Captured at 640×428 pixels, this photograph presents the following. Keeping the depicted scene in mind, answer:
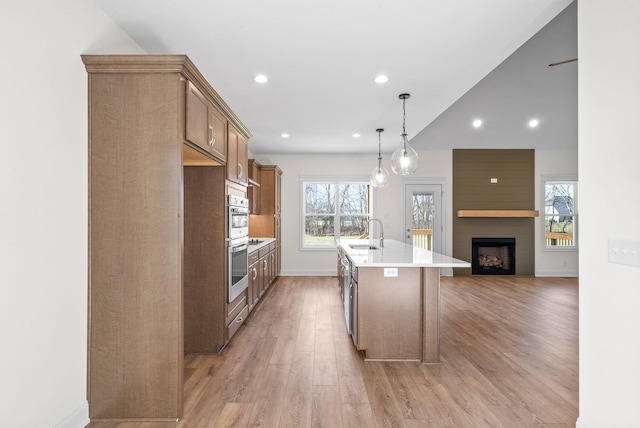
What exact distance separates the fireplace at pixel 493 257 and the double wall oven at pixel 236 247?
Answer: 17.9ft

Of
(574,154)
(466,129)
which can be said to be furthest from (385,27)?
(574,154)

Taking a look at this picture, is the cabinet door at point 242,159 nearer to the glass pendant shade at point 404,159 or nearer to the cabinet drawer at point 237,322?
the cabinet drawer at point 237,322

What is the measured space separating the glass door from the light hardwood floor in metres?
2.94

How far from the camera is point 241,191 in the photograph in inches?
148

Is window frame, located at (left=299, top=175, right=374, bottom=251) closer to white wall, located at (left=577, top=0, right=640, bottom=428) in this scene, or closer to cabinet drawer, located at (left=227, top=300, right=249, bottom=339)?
cabinet drawer, located at (left=227, top=300, right=249, bottom=339)

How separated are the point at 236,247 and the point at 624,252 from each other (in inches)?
115

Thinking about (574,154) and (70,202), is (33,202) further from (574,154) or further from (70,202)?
(574,154)

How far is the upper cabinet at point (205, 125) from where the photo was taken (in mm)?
2260

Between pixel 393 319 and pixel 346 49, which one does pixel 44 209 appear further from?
pixel 393 319

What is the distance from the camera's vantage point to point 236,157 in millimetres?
3525

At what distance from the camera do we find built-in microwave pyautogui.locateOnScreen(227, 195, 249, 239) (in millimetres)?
3219

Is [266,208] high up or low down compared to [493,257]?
up

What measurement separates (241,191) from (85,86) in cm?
186

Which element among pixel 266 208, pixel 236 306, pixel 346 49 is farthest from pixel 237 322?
pixel 266 208
